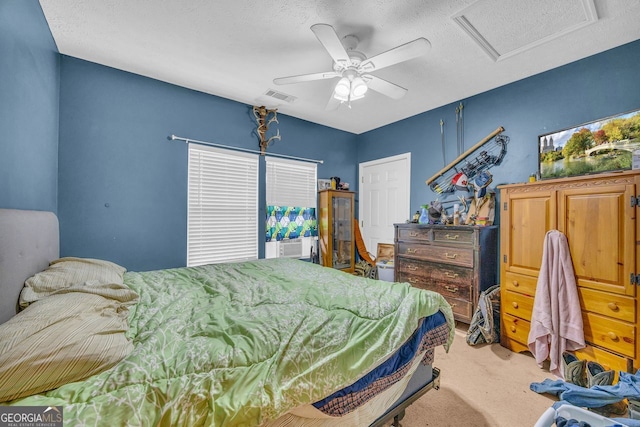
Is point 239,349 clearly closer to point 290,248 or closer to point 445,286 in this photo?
point 445,286

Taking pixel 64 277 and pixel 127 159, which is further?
pixel 127 159

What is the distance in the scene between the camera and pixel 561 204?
2131 mm

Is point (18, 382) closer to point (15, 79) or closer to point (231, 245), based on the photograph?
point (15, 79)

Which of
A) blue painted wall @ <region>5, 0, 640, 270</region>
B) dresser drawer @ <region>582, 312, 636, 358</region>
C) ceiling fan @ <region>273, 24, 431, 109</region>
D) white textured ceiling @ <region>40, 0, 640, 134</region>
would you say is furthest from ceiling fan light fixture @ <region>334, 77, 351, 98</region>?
dresser drawer @ <region>582, 312, 636, 358</region>

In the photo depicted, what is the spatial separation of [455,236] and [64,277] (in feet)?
10.4

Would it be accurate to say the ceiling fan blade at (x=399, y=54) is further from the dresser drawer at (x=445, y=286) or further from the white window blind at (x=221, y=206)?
the dresser drawer at (x=445, y=286)

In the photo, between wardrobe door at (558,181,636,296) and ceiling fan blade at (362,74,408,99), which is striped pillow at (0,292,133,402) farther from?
wardrobe door at (558,181,636,296)

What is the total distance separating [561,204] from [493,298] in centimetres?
105

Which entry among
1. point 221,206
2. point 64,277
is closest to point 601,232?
point 64,277

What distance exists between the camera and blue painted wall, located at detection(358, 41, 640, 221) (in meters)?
2.25

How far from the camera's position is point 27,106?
1751 millimetres

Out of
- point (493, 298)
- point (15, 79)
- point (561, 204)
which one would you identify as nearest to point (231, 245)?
point (15, 79)

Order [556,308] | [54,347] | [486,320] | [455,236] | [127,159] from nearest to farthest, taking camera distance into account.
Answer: [54,347]
[556,308]
[486,320]
[127,159]
[455,236]

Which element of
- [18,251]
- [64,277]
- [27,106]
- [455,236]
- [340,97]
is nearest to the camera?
[18,251]
